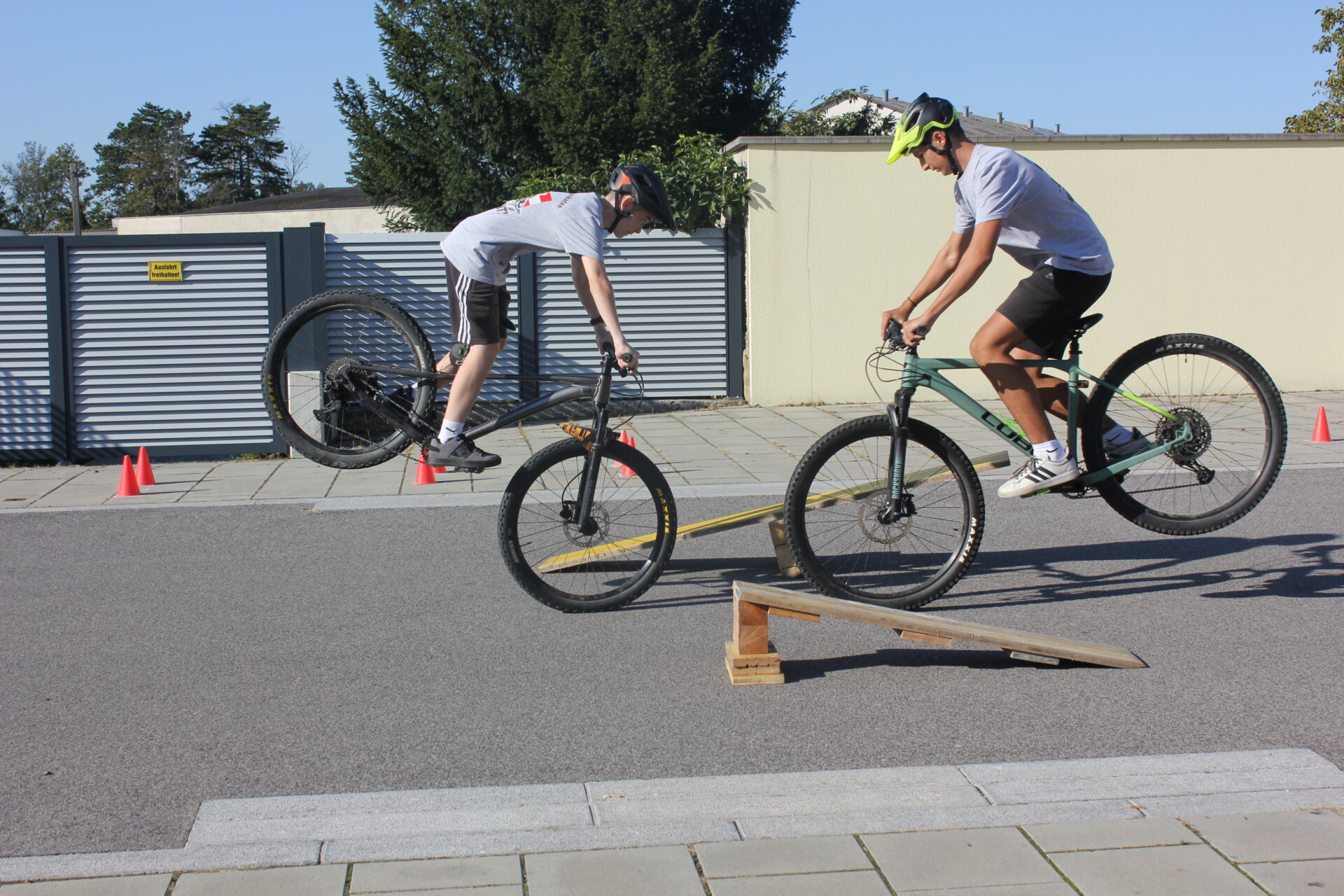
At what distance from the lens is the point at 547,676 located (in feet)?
14.7

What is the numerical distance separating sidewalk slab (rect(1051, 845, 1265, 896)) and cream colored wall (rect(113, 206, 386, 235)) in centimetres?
3917

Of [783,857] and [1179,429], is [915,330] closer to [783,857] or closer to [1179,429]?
[1179,429]

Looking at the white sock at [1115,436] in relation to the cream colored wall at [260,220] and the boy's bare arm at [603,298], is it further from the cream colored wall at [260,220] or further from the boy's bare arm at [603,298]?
the cream colored wall at [260,220]

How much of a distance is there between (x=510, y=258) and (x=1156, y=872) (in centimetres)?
370

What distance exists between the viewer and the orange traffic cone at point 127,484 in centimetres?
888

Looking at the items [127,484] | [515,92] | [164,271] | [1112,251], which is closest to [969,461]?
[127,484]

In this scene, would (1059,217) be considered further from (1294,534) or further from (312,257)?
(312,257)

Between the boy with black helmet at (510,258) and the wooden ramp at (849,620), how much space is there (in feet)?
4.11

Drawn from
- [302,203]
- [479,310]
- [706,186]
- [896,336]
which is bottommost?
[896,336]

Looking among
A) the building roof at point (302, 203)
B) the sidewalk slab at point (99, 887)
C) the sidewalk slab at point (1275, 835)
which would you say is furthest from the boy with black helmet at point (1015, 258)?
the building roof at point (302, 203)

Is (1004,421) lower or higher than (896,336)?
lower

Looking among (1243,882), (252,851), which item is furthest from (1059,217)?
(252,851)

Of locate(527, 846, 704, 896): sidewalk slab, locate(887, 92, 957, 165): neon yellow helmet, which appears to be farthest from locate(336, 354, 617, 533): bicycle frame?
locate(527, 846, 704, 896): sidewalk slab

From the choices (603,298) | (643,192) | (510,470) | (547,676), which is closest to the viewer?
(547,676)
